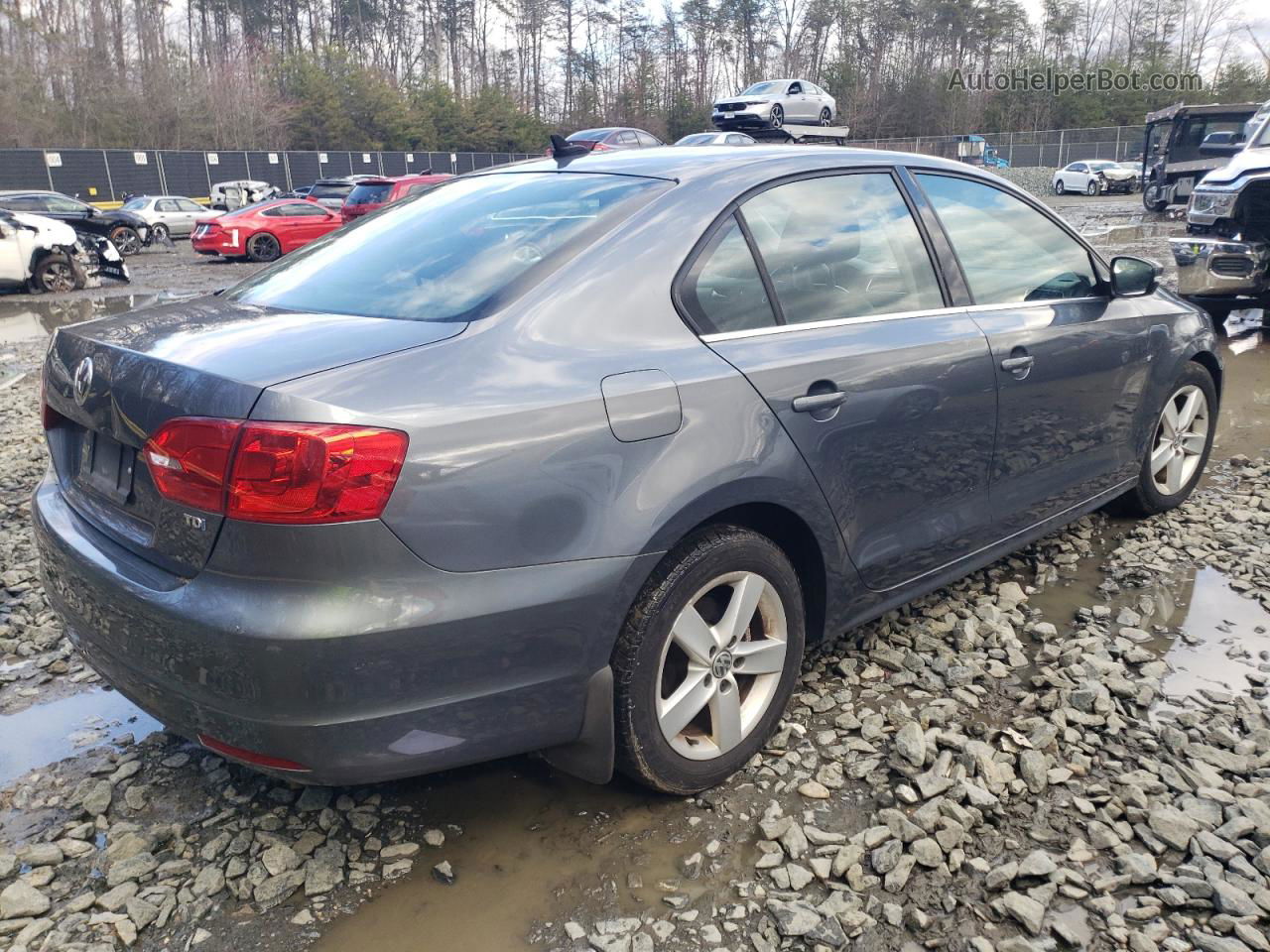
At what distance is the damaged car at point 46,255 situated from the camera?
14828 mm

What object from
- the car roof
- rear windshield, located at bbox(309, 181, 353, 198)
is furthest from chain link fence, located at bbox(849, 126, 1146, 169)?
the car roof

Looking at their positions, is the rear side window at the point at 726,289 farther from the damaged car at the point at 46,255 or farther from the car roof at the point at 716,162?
the damaged car at the point at 46,255

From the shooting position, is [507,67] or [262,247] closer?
[262,247]

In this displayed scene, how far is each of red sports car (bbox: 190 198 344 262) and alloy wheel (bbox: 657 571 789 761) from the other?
1948cm

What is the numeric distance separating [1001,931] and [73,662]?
308 cm

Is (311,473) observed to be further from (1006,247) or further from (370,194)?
(370,194)

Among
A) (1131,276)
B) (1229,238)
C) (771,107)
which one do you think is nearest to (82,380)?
(1131,276)

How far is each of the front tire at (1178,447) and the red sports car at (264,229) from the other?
18587 millimetres

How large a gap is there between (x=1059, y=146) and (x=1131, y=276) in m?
58.9

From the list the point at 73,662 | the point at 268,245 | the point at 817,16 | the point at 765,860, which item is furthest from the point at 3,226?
the point at 817,16

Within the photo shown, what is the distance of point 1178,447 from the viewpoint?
4.56 meters

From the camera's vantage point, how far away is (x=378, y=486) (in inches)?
77.6

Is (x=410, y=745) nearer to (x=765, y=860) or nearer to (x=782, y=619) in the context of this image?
(x=765, y=860)

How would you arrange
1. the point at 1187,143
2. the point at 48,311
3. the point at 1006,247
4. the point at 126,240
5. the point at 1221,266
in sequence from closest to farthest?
the point at 1006,247, the point at 1221,266, the point at 48,311, the point at 126,240, the point at 1187,143
